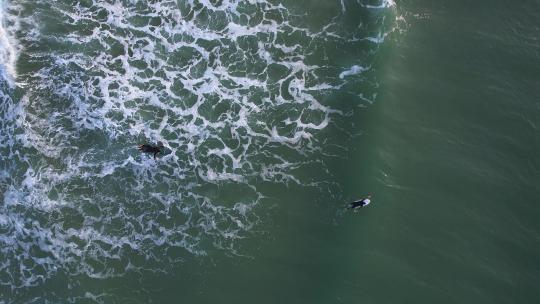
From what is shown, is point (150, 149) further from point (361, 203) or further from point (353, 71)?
point (353, 71)

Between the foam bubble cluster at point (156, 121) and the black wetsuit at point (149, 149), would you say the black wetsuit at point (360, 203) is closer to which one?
the foam bubble cluster at point (156, 121)

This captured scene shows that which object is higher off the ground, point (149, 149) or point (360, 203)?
Result: point (149, 149)

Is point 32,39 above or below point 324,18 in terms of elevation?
below

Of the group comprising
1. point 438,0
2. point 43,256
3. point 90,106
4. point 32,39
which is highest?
point 438,0

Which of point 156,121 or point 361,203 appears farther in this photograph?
point 156,121

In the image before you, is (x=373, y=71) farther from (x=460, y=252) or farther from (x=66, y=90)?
(x=66, y=90)

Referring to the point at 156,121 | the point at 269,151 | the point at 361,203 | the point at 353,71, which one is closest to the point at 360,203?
the point at 361,203

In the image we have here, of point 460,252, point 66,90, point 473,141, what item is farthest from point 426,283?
point 66,90
